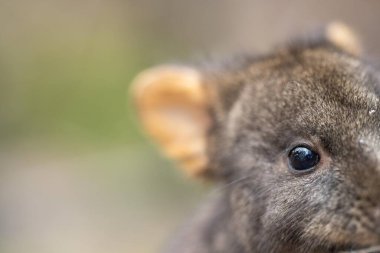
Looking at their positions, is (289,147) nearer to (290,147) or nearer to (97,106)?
(290,147)

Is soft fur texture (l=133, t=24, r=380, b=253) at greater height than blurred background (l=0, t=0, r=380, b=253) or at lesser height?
lesser

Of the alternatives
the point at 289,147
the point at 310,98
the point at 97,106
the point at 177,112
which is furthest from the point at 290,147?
the point at 97,106

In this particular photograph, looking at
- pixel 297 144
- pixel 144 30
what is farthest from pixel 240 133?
pixel 144 30

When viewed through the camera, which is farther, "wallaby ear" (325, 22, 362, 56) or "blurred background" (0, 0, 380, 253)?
"blurred background" (0, 0, 380, 253)

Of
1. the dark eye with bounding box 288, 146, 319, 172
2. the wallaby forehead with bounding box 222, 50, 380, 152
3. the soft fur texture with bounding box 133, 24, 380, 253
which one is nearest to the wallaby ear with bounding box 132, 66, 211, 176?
the soft fur texture with bounding box 133, 24, 380, 253

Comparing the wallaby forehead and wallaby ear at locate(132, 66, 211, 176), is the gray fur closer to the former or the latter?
the wallaby forehead

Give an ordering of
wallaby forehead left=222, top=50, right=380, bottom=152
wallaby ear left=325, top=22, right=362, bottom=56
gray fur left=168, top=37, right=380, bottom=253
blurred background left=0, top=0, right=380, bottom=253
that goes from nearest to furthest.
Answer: gray fur left=168, top=37, right=380, bottom=253 → wallaby forehead left=222, top=50, right=380, bottom=152 → wallaby ear left=325, top=22, right=362, bottom=56 → blurred background left=0, top=0, right=380, bottom=253

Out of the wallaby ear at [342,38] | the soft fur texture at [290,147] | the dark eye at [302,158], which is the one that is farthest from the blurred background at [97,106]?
the dark eye at [302,158]
